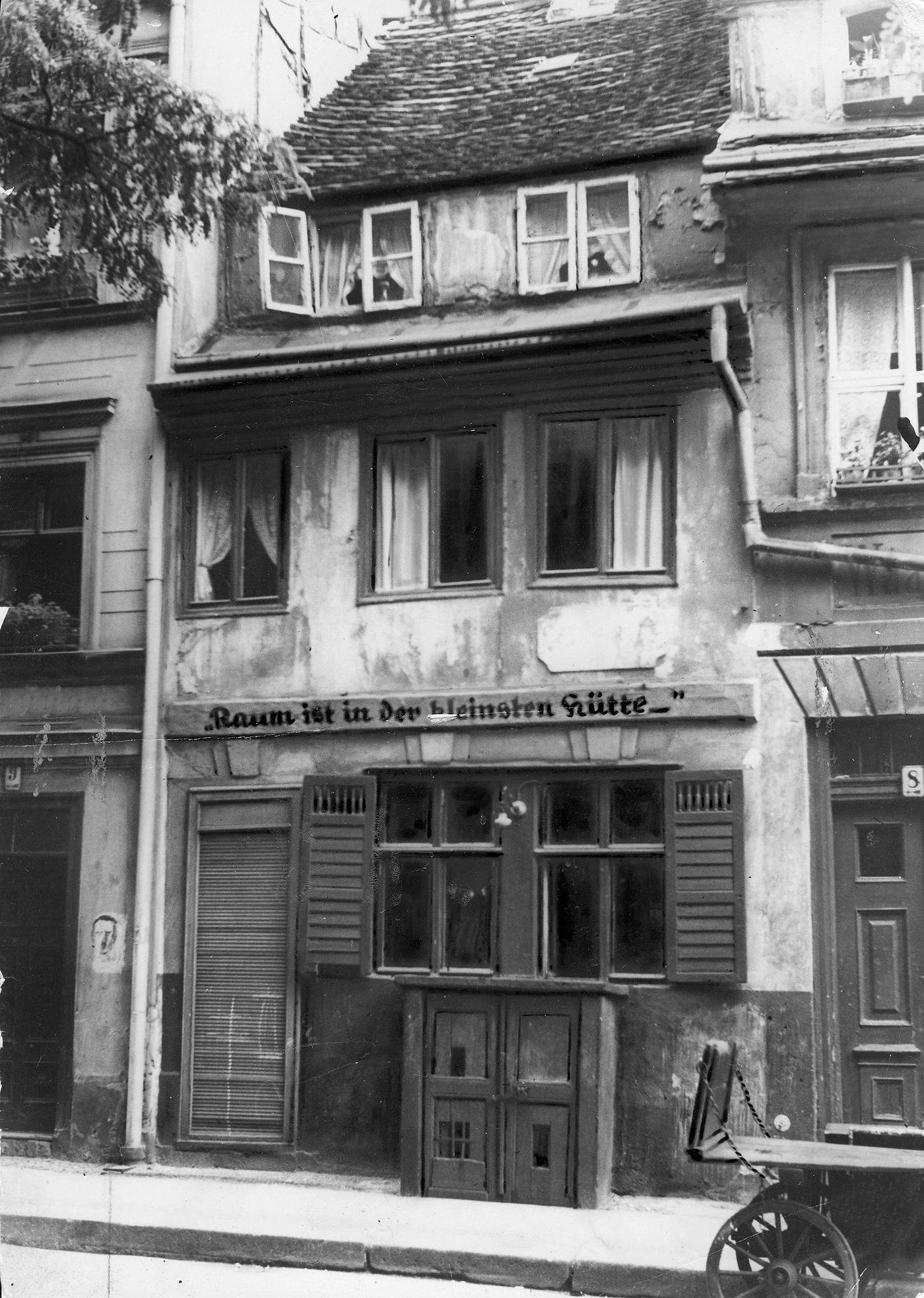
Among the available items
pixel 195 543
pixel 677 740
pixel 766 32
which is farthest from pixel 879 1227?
pixel 766 32

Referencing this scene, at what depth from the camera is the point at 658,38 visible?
7.84 meters

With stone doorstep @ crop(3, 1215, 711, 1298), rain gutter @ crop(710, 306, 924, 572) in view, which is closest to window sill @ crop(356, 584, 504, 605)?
rain gutter @ crop(710, 306, 924, 572)

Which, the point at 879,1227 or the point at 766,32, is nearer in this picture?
the point at 879,1227

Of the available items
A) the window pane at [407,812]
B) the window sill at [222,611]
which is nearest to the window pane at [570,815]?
the window pane at [407,812]

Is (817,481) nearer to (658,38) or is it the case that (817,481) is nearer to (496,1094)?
(658,38)

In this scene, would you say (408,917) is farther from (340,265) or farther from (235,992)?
(340,265)

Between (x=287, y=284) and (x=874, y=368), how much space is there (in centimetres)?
317

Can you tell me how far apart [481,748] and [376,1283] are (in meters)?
2.78

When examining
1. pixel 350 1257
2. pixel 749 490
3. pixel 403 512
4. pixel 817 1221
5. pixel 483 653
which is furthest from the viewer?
→ pixel 403 512

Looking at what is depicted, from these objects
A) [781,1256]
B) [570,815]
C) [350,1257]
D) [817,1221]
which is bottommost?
[350,1257]

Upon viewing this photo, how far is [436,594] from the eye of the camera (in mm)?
8125

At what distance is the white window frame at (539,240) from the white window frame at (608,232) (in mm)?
32

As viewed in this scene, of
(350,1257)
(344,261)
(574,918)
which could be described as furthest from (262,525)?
(350,1257)

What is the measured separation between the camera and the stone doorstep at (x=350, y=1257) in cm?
635
